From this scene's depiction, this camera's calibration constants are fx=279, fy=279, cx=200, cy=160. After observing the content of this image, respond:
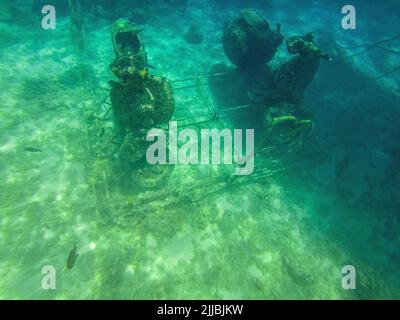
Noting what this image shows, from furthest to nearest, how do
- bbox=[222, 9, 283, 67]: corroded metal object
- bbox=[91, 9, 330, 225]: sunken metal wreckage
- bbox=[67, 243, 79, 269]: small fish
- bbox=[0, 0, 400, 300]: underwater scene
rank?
bbox=[222, 9, 283, 67]: corroded metal object, bbox=[91, 9, 330, 225]: sunken metal wreckage, bbox=[0, 0, 400, 300]: underwater scene, bbox=[67, 243, 79, 269]: small fish

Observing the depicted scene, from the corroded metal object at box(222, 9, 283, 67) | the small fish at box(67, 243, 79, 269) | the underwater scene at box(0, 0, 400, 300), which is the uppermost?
the corroded metal object at box(222, 9, 283, 67)

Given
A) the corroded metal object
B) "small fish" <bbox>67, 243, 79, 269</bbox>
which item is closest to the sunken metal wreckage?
the corroded metal object

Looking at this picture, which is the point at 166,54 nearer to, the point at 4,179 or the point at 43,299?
the point at 4,179

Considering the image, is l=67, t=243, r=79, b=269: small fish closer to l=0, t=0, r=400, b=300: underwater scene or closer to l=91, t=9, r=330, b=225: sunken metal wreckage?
l=0, t=0, r=400, b=300: underwater scene

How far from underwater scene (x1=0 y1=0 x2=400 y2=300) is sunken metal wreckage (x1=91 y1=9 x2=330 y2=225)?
0.14ft

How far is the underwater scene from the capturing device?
6.58 metres

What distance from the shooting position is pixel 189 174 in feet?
28.0

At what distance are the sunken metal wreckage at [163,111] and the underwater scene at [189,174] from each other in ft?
0.14

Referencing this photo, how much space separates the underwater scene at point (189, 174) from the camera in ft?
21.6

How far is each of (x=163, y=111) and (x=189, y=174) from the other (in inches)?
82.3

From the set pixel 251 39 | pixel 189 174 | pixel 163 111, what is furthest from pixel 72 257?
pixel 251 39

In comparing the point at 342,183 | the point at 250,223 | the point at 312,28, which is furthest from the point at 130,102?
the point at 312,28

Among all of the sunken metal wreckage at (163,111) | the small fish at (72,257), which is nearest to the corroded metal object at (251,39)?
the sunken metal wreckage at (163,111)

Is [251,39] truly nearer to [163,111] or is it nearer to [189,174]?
[163,111]
